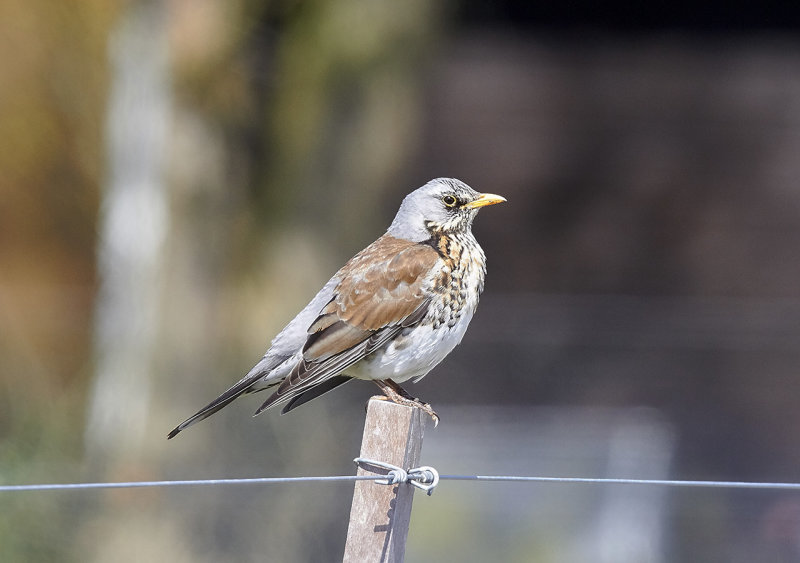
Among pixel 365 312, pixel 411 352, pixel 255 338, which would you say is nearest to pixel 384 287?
pixel 365 312

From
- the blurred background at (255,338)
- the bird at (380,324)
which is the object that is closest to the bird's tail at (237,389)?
the bird at (380,324)

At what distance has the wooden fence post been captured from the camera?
306 centimetres

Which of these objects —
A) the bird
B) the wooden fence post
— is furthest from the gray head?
the wooden fence post

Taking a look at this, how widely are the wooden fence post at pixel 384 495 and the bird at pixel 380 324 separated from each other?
→ 0.86 meters

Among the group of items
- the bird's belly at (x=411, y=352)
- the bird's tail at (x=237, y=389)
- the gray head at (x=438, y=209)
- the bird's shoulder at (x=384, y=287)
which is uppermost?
the gray head at (x=438, y=209)

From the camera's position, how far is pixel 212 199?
7.04 meters

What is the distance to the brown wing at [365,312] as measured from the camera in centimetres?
401

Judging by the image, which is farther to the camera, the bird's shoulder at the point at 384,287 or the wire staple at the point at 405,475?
the bird's shoulder at the point at 384,287

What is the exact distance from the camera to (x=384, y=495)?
3084 millimetres

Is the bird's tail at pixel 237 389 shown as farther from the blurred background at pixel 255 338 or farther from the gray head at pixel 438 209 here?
the blurred background at pixel 255 338

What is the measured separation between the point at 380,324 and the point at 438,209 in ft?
2.02

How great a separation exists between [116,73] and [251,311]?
1.67m

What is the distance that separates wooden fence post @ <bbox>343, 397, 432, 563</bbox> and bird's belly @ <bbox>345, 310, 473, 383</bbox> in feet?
3.32

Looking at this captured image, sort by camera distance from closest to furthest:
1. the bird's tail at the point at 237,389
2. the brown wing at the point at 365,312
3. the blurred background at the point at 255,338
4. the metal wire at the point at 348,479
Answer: the metal wire at the point at 348,479 → the bird's tail at the point at 237,389 → the brown wing at the point at 365,312 → the blurred background at the point at 255,338
